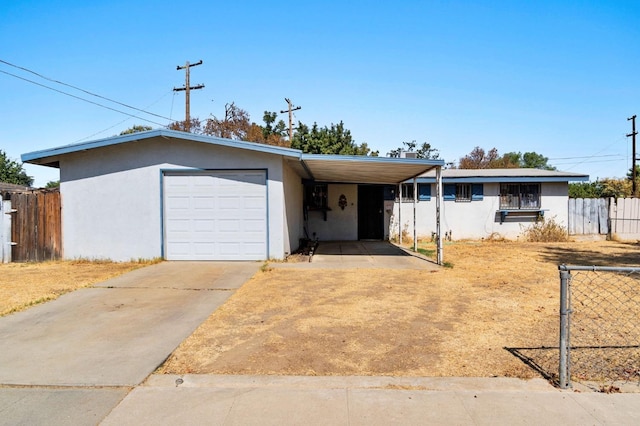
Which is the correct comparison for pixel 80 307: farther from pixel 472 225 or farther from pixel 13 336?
pixel 472 225

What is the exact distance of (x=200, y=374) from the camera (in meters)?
3.52

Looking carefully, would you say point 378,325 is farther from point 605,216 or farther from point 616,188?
point 616,188

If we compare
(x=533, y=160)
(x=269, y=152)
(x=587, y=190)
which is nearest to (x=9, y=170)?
(x=269, y=152)

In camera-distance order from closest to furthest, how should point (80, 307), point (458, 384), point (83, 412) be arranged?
point (83, 412) → point (458, 384) → point (80, 307)

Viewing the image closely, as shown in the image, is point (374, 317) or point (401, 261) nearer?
point (374, 317)

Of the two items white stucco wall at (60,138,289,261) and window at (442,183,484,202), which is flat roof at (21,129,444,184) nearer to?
white stucco wall at (60,138,289,261)

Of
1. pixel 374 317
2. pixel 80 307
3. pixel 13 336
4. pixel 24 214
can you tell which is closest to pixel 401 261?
pixel 374 317

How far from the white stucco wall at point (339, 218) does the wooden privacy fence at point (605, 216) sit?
9.43 metres

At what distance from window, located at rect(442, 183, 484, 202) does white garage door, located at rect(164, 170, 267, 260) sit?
964 cm

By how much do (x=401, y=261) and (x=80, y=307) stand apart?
7.37 m

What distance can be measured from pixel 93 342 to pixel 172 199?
21.9ft

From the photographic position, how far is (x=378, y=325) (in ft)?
16.4

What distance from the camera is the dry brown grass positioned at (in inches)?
253

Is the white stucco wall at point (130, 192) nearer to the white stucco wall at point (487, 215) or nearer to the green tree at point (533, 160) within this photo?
the white stucco wall at point (487, 215)
